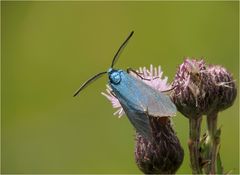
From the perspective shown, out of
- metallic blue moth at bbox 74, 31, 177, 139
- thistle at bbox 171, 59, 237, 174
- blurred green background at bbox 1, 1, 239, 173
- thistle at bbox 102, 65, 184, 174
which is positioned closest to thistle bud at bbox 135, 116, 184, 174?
thistle at bbox 102, 65, 184, 174

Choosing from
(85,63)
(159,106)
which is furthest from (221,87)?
(85,63)

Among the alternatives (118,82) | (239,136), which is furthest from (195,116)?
(239,136)

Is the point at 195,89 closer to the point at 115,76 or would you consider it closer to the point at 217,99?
the point at 217,99

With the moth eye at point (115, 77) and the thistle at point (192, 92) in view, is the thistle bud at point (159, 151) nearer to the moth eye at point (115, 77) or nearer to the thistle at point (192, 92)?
the thistle at point (192, 92)

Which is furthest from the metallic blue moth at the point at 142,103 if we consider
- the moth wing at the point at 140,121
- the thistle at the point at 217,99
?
the thistle at the point at 217,99

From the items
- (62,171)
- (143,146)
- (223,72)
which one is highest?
(223,72)

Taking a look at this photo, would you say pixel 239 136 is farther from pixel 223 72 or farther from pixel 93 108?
pixel 223 72

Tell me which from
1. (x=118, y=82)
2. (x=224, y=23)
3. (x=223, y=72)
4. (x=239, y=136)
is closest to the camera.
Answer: (x=118, y=82)
